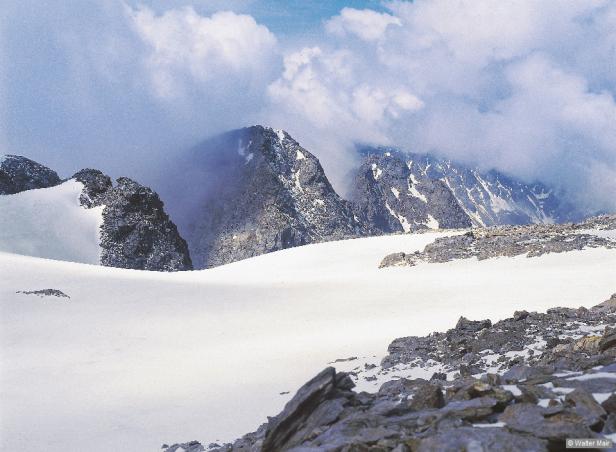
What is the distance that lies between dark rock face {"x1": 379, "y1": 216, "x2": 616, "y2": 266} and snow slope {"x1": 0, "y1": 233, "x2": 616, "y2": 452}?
1356 mm

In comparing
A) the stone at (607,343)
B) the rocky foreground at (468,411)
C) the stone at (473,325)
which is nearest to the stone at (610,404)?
the rocky foreground at (468,411)

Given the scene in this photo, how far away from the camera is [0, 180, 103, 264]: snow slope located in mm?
56875

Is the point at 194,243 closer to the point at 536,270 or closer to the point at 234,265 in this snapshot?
the point at 234,265

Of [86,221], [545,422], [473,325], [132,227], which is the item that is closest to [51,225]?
[86,221]

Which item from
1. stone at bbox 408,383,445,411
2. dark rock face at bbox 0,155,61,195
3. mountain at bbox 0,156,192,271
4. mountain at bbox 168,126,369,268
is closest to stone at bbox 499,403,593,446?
stone at bbox 408,383,445,411

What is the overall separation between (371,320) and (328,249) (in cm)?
3210

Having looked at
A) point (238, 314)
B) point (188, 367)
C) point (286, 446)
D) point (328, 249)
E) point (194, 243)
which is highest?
point (194, 243)

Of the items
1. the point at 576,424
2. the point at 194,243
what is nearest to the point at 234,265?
the point at 576,424

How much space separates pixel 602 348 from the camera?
9914 millimetres

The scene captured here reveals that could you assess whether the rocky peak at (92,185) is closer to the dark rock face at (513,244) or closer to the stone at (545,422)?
the dark rock face at (513,244)

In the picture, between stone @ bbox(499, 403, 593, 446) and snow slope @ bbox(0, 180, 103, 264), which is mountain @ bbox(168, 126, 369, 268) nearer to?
snow slope @ bbox(0, 180, 103, 264)

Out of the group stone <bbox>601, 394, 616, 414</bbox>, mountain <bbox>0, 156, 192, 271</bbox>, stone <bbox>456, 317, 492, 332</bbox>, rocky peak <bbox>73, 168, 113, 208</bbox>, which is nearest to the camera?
stone <bbox>601, 394, 616, 414</bbox>

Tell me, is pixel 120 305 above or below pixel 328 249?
below

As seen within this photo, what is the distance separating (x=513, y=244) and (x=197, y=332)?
2351cm
